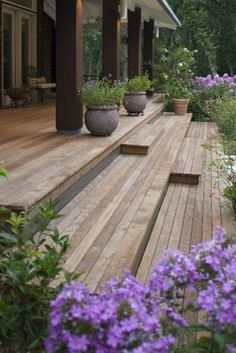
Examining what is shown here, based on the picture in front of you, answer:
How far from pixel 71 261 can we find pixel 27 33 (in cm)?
1056

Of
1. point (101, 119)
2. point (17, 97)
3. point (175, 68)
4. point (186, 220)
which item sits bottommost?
point (186, 220)

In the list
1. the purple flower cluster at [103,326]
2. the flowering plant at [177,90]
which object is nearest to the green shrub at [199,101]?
the flowering plant at [177,90]

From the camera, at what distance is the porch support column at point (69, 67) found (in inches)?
262

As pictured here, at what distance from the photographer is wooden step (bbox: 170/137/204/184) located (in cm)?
620

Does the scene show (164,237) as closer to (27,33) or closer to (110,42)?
(110,42)

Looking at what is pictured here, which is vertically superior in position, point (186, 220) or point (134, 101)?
point (134, 101)

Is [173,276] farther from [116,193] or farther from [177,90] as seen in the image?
[177,90]

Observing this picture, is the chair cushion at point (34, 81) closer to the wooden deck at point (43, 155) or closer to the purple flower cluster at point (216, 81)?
the wooden deck at point (43, 155)

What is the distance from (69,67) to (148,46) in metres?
9.07

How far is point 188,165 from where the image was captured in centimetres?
673

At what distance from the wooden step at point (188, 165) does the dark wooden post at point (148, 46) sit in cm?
714

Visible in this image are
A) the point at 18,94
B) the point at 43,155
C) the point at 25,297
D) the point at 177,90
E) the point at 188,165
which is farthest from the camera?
the point at 177,90

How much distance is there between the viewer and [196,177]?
20.2 ft

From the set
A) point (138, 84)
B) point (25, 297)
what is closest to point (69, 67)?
point (138, 84)
